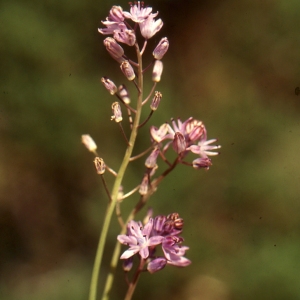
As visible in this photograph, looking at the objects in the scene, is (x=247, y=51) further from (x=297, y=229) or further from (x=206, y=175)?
(x=297, y=229)

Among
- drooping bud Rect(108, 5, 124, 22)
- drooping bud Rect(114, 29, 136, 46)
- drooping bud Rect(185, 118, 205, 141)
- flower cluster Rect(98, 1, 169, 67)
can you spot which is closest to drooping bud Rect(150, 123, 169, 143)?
drooping bud Rect(185, 118, 205, 141)

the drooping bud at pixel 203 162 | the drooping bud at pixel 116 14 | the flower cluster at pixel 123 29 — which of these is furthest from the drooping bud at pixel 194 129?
the drooping bud at pixel 116 14

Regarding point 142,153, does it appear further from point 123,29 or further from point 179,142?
point 123,29

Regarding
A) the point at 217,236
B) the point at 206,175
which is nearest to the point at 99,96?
the point at 206,175

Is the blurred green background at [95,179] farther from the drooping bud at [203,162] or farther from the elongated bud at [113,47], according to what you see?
the elongated bud at [113,47]

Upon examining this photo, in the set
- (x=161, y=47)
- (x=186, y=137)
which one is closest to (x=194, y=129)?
(x=186, y=137)

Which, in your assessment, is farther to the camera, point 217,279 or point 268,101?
point 268,101
